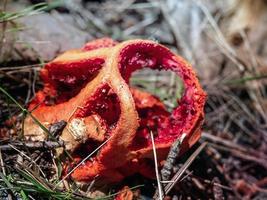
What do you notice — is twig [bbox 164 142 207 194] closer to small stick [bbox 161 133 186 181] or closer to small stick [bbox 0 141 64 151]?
small stick [bbox 161 133 186 181]

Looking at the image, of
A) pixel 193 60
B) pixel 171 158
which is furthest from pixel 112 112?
pixel 193 60

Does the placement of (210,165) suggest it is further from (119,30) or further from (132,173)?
(119,30)

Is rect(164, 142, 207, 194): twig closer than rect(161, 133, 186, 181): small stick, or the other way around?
rect(161, 133, 186, 181): small stick

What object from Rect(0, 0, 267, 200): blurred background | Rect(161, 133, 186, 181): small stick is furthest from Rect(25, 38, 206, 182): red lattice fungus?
Rect(0, 0, 267, 200): blurred background

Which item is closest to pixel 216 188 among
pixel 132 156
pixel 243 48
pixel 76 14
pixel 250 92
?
pixel 132 156

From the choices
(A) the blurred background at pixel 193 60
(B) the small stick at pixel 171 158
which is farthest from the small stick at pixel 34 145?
(B) the small stick at pixel 171 158

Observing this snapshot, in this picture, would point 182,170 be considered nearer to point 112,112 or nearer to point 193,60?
point 112,112
